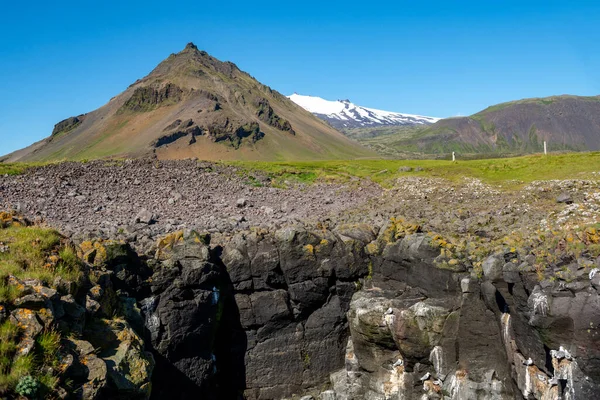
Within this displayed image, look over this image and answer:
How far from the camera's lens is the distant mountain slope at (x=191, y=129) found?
5217 inches

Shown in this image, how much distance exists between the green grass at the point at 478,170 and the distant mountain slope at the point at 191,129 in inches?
3584

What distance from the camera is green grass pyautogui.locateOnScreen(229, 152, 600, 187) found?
29.1m

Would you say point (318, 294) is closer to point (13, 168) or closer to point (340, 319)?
point (340, 319)

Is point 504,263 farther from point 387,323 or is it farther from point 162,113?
point 162,113

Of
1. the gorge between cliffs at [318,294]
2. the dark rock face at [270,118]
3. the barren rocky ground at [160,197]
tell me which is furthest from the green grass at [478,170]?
the dark rock face at [270,118]

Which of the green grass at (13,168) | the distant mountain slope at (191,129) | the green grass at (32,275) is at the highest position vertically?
the distant mountain slope at (191,129)

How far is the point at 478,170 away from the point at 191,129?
112 m

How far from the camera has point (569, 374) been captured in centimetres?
1306

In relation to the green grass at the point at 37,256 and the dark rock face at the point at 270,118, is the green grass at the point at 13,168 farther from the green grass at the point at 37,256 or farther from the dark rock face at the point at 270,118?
the dark rock face at the point at 270,118

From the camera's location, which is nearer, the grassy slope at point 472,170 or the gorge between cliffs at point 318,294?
the gorge between cliffs at point 318,294

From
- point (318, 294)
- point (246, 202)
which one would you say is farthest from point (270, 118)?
point (318, 294)

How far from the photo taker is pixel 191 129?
13425 centimetres

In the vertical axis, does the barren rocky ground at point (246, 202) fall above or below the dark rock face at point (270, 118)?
below

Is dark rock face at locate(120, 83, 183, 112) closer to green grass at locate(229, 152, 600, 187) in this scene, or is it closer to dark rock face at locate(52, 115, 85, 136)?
dark rock face at locate(52, 115, 85, 136)
